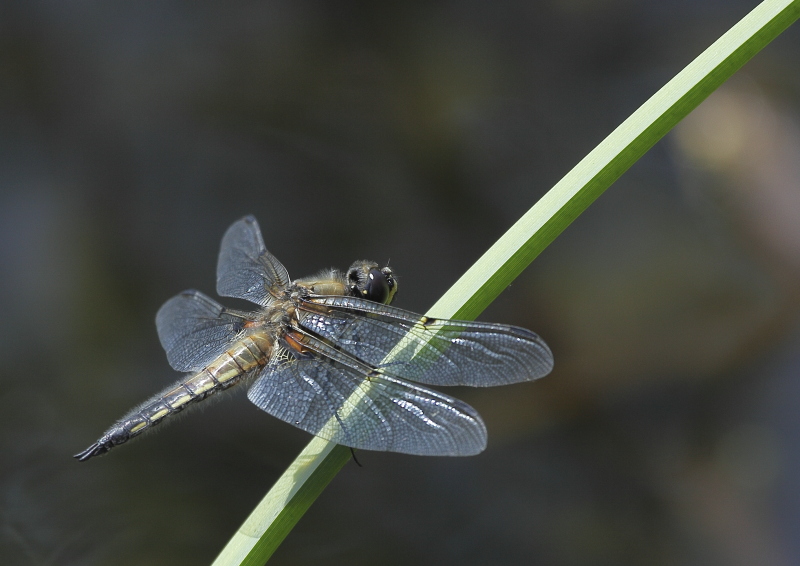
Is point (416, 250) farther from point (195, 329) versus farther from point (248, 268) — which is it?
point (195, 329)

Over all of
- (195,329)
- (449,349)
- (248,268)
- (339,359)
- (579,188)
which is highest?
(579,188)

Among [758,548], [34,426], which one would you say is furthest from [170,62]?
[758,548]

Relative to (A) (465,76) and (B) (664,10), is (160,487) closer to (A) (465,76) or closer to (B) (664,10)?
(A) (465,76)

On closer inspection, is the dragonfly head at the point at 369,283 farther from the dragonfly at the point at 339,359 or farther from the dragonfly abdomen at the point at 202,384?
the dragonfly abdomen at the point at 202,384

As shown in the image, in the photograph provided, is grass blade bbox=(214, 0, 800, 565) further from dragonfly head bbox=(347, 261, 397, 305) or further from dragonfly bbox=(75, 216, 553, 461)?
dragonfly head bbox=(347, 261, 397, 305)

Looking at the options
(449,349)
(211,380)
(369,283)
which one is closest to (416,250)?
(369,283)

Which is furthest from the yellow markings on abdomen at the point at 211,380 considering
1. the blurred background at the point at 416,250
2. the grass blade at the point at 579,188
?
the blurred background at the point at 416,250

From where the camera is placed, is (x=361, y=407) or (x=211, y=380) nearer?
(x=361, y=407)

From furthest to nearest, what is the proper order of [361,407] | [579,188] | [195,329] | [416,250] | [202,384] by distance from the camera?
[416,250]
[195,329]
[202,384]
[361,407]
[579,188]
